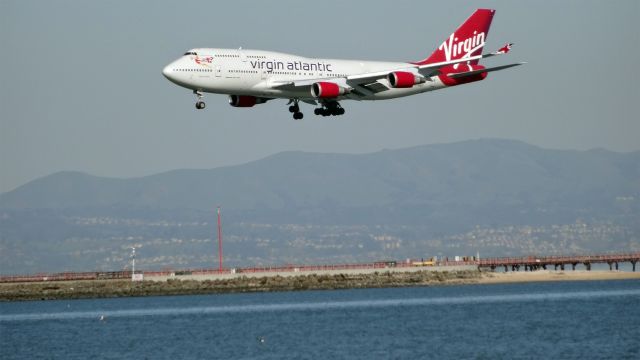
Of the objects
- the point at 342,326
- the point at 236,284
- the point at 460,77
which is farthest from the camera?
the point at 236,284

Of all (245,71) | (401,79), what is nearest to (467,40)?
(401,79)

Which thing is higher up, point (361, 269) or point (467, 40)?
point (467, 40)

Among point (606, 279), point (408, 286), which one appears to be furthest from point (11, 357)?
point (606, 279)

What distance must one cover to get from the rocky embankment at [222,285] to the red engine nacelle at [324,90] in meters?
50.2

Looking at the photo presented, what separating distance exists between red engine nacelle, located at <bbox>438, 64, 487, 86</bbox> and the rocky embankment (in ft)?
138

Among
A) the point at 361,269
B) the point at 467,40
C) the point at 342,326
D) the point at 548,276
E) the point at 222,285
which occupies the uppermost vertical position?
the point at 467,40

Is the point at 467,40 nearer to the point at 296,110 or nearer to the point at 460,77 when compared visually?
the point at 460,77

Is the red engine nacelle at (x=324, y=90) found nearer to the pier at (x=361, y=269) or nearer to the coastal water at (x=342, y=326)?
the coastal water at (x=342, y=326)

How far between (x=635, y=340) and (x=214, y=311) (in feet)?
→ 154

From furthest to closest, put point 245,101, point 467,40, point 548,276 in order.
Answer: point 548,276 < point 467,40 < point 245,101

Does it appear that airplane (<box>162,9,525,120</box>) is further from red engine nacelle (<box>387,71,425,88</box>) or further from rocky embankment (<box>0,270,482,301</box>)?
rocky embankment (<box>0,270,482,301</box>)

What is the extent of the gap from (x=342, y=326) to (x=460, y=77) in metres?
21.8

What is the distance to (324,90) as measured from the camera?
3605 inches

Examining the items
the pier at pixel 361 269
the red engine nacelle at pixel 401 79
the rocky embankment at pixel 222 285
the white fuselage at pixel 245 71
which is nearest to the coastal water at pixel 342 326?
the rocky embankment at pixel 222 285
